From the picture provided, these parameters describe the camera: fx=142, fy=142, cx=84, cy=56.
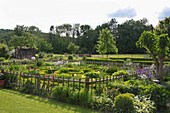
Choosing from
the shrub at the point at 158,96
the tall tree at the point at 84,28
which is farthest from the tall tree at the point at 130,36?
the shrub at the point at 158,96

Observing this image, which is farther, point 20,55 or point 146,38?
point 20,55

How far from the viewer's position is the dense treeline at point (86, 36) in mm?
47781

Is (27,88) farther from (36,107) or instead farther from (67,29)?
(67,29)

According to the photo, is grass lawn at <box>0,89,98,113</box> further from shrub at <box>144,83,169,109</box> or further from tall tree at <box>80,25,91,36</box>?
tall tree at <box>80,25,91,36</box>

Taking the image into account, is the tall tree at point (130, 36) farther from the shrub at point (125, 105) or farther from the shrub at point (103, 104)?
the shrub at point (125, 105)

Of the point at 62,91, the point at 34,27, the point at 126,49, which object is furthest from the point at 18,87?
the point at 34,27

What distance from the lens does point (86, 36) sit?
5744 centimetres

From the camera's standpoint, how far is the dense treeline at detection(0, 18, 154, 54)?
157 feet

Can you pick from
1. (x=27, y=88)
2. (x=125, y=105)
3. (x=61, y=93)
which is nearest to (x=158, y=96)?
(x=125, y=105)

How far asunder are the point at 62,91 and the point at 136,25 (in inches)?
1962

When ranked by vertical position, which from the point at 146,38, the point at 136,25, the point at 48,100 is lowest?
the point at 48,100

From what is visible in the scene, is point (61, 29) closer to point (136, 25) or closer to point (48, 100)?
point (136, 25)

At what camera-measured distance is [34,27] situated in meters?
60.8

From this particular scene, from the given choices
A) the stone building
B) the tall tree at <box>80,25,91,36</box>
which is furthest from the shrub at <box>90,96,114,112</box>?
the tall tree at <box>80,25,91,36</box>
